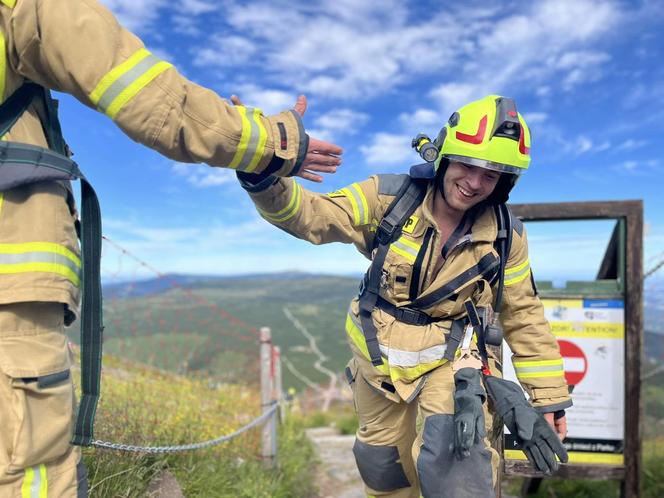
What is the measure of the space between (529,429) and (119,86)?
2206mm

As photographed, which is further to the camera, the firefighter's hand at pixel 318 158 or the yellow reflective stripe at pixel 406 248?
the yellow reflective stripe at pixel 406 248

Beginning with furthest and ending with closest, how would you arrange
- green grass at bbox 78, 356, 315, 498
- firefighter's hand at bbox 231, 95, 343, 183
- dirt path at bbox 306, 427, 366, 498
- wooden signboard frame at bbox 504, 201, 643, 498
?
dirt path at bbox 306, 427, 366, 498, wooden signboard frame at bbox 504, 201, 643, 498, green grass at bbox 78, 356, 315, 498, firefighter's hand at bbox 231, 95, 343, 183

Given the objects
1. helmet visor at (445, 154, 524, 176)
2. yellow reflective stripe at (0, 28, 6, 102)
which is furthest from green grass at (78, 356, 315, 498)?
helmet visor at (445, 154, 524, 176)

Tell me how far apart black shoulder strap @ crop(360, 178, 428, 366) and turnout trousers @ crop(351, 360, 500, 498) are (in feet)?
1.21

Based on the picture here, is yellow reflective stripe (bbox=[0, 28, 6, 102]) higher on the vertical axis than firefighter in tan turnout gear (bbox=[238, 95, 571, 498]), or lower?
higher

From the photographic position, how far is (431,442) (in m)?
2.38

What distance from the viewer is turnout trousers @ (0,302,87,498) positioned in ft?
4.48

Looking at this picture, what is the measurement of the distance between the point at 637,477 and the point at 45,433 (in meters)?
4.98

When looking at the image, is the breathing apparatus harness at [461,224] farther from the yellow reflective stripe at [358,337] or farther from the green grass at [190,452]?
the green grass at [190,452]

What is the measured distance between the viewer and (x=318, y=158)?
1849mm

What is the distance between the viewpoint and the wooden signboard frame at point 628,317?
455 centimetres

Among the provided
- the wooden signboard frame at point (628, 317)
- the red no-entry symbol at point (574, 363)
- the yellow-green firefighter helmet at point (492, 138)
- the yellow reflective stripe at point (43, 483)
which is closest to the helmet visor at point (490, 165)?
the yellow-green firefighter helmet at point (492, 138)

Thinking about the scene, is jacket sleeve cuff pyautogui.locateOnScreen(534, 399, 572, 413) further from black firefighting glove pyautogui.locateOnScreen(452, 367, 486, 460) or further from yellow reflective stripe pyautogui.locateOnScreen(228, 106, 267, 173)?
yellow reflective stripe pyautogui.locateOnScreen(228, 106, 267, 173)

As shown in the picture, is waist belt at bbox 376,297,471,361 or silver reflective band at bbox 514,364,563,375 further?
silver reflective band at bbox 514,364,563,375
